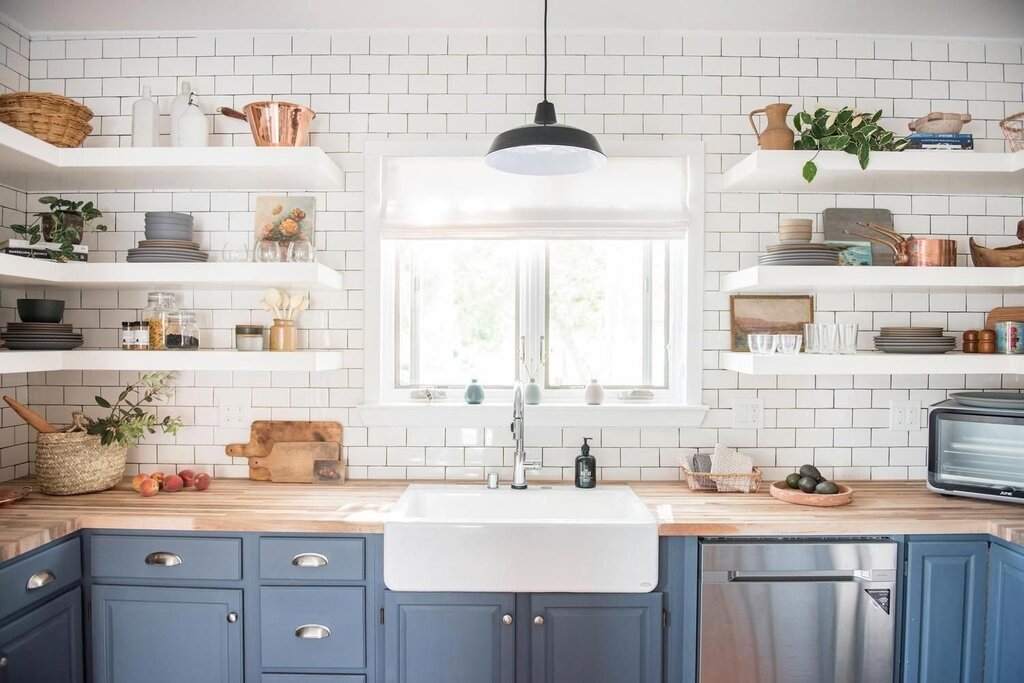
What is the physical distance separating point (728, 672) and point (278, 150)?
247cm

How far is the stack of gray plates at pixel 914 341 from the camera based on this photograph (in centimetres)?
239

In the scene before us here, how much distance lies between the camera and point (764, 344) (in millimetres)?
2395

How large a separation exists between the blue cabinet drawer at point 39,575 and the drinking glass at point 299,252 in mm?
1236

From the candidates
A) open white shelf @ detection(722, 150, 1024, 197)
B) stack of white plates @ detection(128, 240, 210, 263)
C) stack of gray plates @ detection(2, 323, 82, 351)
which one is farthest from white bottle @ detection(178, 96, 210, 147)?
open white shelf @ detection(722, 150, 1024, 197)

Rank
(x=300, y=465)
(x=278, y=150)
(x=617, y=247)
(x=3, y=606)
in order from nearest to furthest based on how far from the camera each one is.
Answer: (x=3, y=606) → (x=278, y=150) → (x=300, y=465) → (x=617, y=247)

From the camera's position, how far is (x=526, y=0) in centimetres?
239

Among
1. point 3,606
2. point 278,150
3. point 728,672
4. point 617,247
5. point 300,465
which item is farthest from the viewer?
point 617,247

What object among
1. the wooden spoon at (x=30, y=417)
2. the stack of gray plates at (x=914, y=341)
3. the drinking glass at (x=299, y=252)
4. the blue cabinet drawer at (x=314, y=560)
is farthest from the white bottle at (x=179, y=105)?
the stack of gray plates at (x=914, y=341)

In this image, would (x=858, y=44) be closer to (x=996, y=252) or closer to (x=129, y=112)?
(x=996, y=252)

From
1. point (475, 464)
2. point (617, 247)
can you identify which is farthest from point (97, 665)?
point (617, 247)

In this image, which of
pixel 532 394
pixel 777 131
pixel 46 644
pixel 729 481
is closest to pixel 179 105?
pixel 532 394

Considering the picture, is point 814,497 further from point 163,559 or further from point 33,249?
point 33,249

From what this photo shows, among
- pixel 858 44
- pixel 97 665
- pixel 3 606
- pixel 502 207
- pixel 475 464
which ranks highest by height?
pixel 858 44

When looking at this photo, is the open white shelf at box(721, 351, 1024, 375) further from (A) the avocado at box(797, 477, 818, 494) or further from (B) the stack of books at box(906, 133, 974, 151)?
(B) the stack of books at box(906, 133, 974, 151)
